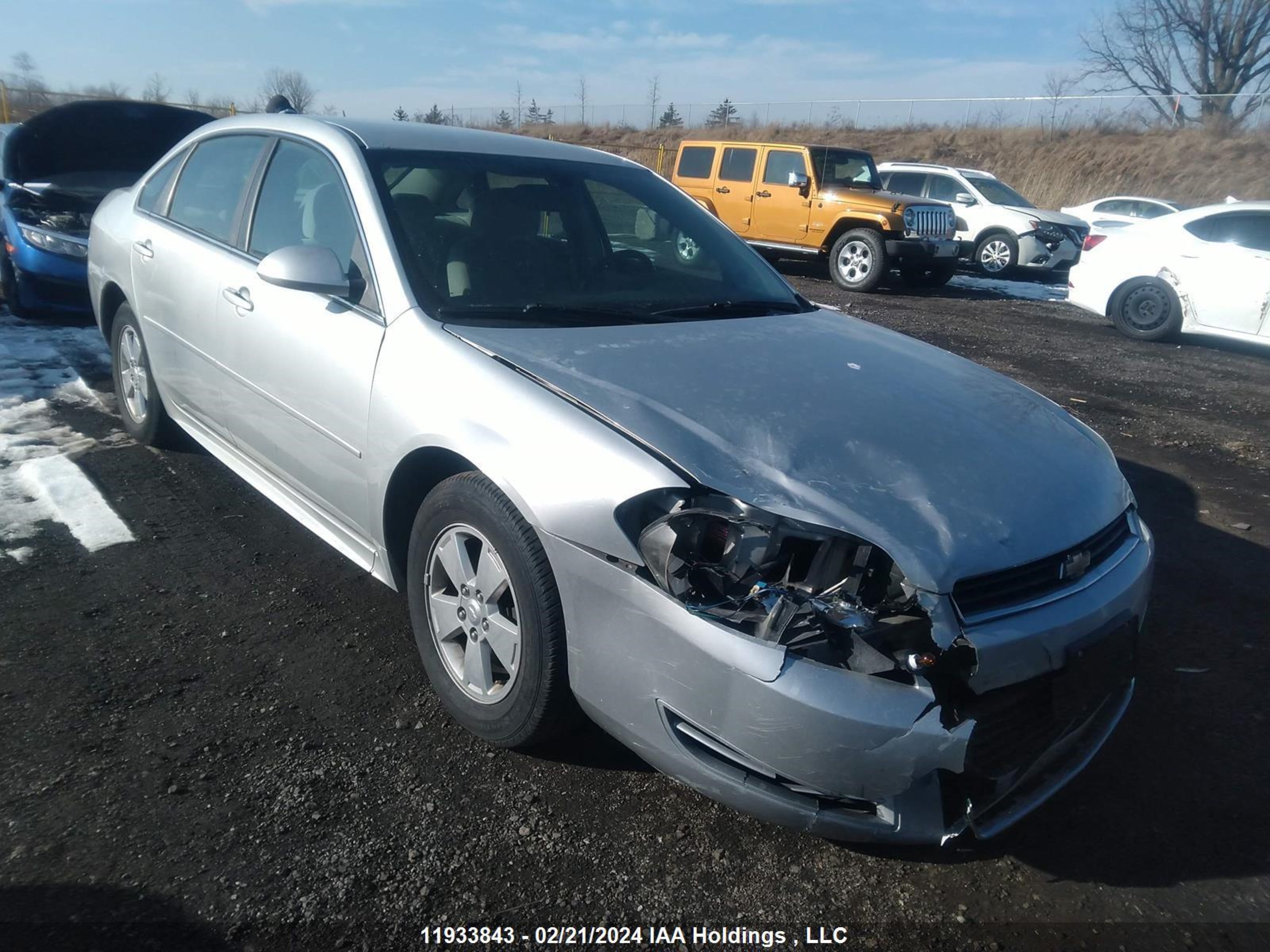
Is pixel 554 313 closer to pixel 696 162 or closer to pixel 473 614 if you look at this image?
pixel 473 614

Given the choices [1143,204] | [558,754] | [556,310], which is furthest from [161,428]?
[1143,204]

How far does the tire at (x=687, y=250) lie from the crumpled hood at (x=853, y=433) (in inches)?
22.2

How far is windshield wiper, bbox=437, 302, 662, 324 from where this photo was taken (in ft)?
9.50

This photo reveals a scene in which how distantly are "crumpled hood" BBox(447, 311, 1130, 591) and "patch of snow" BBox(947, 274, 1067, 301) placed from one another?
37.4 ft

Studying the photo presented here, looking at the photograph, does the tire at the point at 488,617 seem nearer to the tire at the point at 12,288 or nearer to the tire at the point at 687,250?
the tire at the point at 687,250

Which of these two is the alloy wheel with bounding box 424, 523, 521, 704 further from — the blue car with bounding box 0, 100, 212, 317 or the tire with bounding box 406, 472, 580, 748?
the blue car with bounding box 0, 100, 212, 317

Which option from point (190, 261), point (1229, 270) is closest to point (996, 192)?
point (1229, 270)

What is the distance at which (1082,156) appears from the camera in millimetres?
30984

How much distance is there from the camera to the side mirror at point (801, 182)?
42.7 feet

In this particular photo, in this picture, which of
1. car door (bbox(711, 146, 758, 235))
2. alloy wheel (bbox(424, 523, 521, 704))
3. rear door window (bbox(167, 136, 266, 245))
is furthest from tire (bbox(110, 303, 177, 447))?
car door (bbox(711, 146, 758, 235))

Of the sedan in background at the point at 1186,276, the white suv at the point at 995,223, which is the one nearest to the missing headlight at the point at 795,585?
the sedan in background at the point at 1186,276

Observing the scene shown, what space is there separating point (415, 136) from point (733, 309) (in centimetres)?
140

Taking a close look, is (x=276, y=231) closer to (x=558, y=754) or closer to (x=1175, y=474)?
(x=558, y=754)

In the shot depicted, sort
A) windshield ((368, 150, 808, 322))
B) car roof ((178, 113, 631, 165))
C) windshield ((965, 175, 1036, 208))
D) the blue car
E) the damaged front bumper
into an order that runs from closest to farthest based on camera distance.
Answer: the damaged front bumper → windshield ((368, 150, 808, 322)) → car roof ((178, 113, 631, 165)) → the blue car → windshield ((965, 175, 1036, 208))
